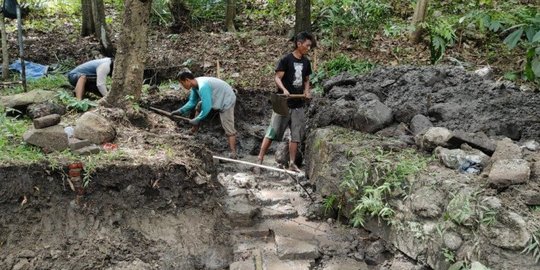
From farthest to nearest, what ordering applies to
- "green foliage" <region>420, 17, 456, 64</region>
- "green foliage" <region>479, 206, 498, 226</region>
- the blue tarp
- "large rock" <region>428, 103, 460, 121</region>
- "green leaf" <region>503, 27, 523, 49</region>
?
the blue tarp < "green foliage" <region>420, 17, 456, 64</region> < "large rock" <region>428, 103, 460, 121</region> < "green leaf" <region>503, 27, 523, 49</region> < "green foliage" <region>479, 206, 498, 226</region>

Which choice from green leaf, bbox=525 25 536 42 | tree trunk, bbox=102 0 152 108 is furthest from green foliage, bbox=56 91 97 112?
green leaf, bbox=525 25 536 42

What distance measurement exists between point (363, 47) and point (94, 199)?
8.11 metres

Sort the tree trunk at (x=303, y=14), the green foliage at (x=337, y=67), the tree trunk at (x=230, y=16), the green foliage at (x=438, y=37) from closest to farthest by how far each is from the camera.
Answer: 1. the green foliage at (x=438, y=37)
2. the green foliage at (x=337, y=67)
3. the tree trunk at (x=303, y=14)
4. the tree trunk at (x=230, y=16)

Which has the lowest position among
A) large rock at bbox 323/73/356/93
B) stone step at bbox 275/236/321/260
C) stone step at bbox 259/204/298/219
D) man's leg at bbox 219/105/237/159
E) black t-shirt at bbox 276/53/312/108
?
stone step at bbox 275/236/321/260

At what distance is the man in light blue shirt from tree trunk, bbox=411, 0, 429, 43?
19.4ft

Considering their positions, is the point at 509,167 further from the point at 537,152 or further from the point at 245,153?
the point at 245,153

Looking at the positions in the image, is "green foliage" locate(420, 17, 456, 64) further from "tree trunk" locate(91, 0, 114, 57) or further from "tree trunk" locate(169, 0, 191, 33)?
"tree trunk" locate(91, 0, 114, 57)

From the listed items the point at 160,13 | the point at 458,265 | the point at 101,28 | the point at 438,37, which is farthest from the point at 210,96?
the point at 160,13

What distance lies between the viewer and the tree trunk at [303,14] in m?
10.4

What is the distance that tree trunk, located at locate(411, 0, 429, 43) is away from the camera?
10.5m

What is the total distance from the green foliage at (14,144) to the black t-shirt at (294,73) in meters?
3.20

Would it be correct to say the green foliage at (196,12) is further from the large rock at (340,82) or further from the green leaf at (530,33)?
the green leaf at (530,33)

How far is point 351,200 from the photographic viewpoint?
493 cm

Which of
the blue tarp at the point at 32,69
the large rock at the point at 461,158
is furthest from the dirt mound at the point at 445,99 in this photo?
the blue tarp at the point at 32,69
